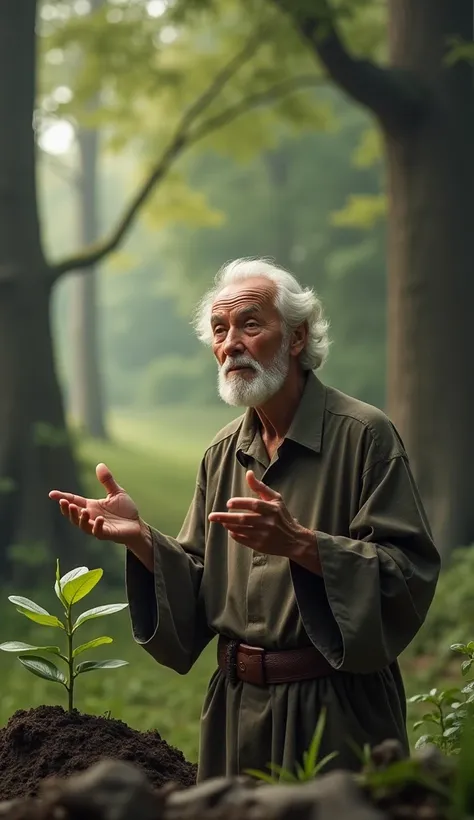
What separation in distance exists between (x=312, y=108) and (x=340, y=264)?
9278mm

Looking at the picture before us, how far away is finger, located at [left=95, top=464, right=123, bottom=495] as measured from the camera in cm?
311

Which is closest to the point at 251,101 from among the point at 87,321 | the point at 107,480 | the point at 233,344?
the point at 233,344

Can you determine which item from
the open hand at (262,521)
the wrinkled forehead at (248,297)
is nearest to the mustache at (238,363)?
the wrinkled forehead at (248,297)

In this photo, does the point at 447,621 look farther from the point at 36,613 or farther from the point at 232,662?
the point at 36,613

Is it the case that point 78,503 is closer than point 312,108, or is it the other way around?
point 78,503

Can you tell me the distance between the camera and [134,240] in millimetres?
40375

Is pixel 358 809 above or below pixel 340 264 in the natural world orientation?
below

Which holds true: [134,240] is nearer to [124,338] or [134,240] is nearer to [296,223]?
[124,338]

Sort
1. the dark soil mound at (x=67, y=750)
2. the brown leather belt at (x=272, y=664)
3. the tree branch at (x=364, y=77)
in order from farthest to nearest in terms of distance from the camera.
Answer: the tree branch at (x=364, y=77) → the brown leather belt at (x=272, y=664) → the dark soil mound at (x=67, y=750)

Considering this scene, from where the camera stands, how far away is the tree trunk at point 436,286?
8.70 metres

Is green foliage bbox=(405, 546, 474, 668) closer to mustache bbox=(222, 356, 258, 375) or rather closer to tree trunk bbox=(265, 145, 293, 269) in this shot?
mustache bbox=(222, 356, 258, 375)

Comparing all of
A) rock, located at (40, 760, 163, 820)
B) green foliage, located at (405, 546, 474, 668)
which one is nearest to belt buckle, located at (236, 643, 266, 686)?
rock, located at (40, 760, 163, 820)

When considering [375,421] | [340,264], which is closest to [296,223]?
[340,264]

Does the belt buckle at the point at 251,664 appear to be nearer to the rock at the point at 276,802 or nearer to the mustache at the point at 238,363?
the mustache at the point at 238,363
